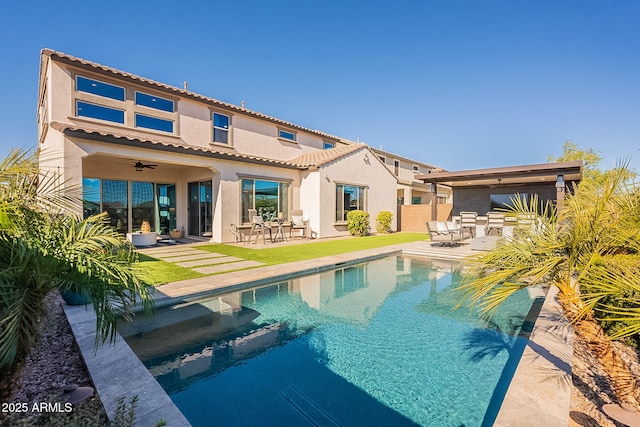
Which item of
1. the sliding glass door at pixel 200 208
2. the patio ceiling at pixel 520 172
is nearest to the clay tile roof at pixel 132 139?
the sliding glass door at pixel 200 208

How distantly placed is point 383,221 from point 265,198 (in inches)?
→ 360

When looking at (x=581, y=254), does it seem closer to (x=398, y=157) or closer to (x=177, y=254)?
(x=177, y=254)

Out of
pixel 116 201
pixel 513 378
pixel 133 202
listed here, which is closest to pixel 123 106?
pixel 116 201

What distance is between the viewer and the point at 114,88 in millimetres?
12484

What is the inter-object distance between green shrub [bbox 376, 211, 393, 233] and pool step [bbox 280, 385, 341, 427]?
1807 centimetres

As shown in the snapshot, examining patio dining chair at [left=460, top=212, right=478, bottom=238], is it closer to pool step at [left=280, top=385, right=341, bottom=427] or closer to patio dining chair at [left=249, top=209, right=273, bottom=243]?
patio dining chair at [left=249, top=209, right=273, bottom=243]

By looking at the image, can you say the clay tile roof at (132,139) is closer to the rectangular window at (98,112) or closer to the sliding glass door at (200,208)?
the rectangular window at (98,112)

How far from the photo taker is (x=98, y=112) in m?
12.1

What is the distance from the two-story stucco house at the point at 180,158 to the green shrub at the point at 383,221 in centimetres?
100

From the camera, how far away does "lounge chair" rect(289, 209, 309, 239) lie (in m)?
17.1

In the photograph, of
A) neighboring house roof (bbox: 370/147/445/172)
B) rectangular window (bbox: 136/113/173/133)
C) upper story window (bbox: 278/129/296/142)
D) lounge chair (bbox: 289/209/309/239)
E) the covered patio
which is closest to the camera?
rectangular window (bbox: 136/113/173/133)

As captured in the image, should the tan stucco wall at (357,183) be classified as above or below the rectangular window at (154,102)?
below

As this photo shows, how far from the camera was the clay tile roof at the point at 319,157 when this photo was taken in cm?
1738

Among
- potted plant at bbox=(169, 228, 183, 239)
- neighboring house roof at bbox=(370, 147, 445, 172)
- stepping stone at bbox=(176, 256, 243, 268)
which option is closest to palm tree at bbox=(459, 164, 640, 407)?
stepping stone at bbox=(176, 256, 243, 268)
